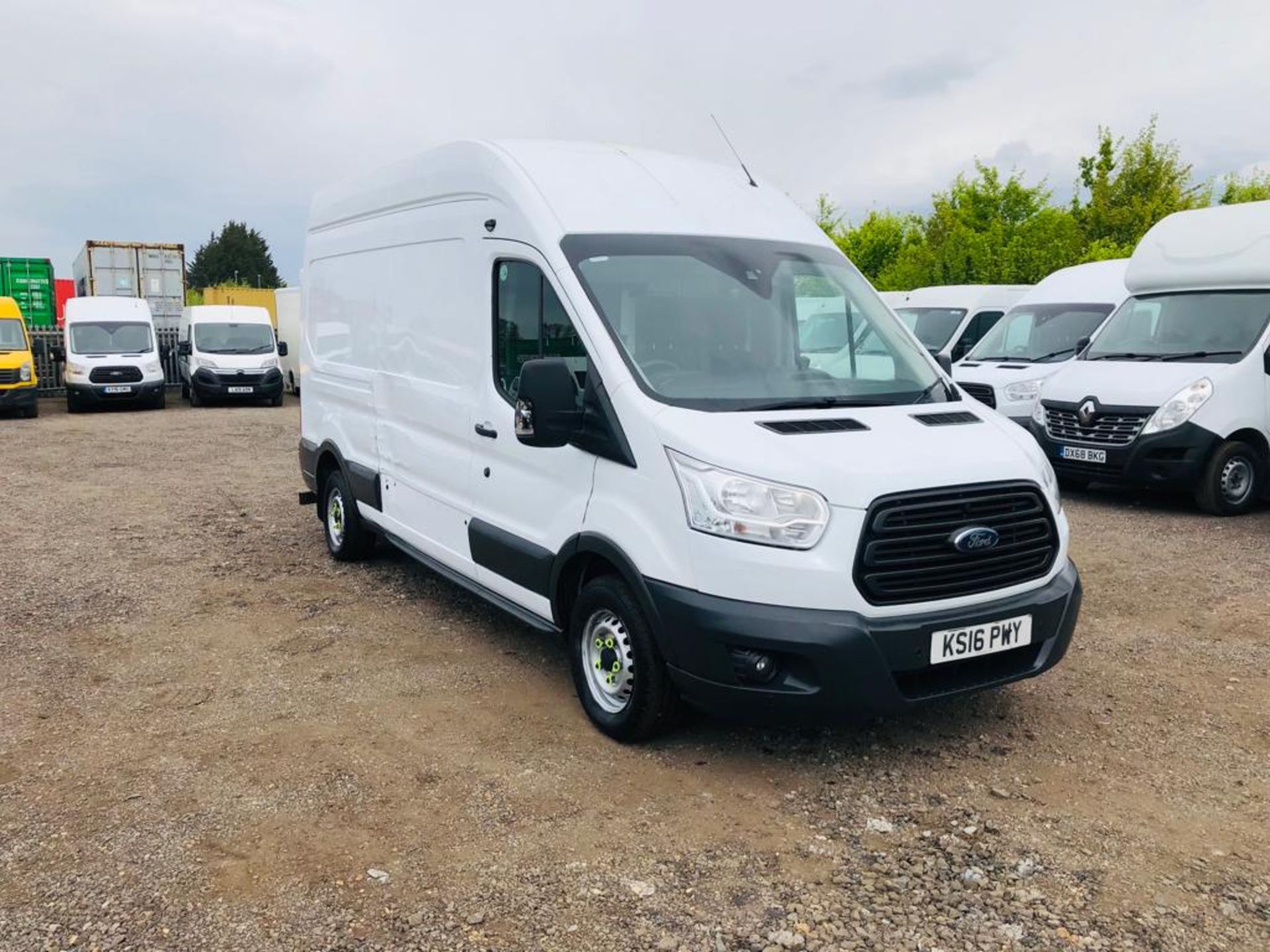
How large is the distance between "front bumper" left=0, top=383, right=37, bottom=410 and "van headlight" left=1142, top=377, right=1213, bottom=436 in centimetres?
1824

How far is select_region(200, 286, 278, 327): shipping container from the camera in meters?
31.1

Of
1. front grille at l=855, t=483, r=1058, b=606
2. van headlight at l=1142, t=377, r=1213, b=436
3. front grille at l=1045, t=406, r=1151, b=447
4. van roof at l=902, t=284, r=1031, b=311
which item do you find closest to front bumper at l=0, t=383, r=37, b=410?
van roof at l=902, t=284, r=1031, b=311

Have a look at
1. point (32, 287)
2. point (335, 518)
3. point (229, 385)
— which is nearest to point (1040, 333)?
point (335, 518)

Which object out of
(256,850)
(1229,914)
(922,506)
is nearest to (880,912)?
(1229,914)

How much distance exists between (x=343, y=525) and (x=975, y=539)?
16.0 feet

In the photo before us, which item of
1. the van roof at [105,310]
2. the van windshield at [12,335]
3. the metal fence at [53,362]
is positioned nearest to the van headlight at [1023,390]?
the van windshield at [12,335]

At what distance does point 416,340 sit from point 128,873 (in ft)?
10.9

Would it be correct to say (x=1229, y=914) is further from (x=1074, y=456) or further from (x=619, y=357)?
(x=1074, y=456)

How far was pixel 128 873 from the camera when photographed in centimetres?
355

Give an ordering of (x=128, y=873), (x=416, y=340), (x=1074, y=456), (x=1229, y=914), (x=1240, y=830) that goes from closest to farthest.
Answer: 1. (x=1229, y=914)
2. (x=128, y=873)
3. (x=1240, y=830)
4. (x=416, y=340)
5. (x=1074, y=456)

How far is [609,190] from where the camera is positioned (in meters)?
5.06

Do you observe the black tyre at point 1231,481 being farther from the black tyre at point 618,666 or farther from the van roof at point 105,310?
the van roof at point 105,310

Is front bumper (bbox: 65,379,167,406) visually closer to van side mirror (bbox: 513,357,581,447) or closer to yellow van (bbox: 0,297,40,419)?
yellow van (bbox: 0,297,40,419)

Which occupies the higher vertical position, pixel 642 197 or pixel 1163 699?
pixel 642 197
